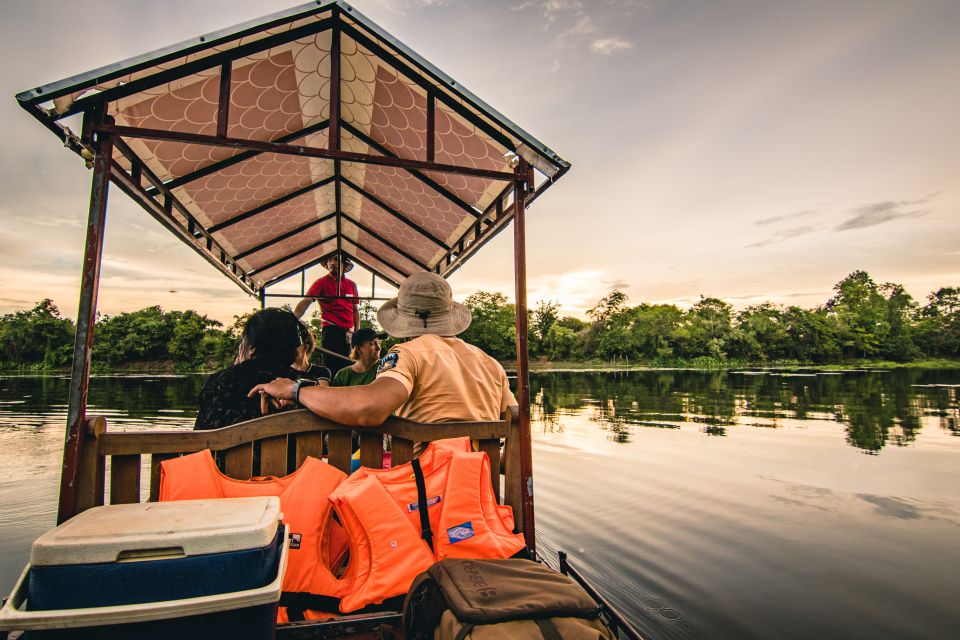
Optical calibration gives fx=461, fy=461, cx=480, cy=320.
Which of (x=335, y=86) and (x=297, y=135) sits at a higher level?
(x=297, y=135)

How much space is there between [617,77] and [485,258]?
1864 cm

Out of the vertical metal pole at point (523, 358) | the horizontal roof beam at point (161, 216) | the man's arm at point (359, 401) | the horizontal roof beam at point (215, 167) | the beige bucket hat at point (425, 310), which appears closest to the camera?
the man's arm at point (359, 401)

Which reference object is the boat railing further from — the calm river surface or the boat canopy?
the calm river surface

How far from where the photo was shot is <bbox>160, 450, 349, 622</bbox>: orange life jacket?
203 centimetres

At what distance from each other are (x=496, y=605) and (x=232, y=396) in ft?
6.34

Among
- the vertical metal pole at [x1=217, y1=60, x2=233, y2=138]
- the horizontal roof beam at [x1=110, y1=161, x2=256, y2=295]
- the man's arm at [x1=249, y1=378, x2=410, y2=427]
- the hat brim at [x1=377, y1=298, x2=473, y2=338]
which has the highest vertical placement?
the vertical metal pole at [x1=217, y1=60, x2=233, y2=138]

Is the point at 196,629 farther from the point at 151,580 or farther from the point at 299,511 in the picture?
the point at 299,511

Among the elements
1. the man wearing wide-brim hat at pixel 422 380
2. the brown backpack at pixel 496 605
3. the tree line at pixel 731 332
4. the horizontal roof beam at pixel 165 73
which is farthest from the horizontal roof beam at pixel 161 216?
the tree line at pixel 731 332

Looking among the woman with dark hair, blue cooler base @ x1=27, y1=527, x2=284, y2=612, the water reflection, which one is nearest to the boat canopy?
the woman with dark hair

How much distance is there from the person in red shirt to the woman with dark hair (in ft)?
13.5

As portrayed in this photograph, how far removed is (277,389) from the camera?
2574 millimetres

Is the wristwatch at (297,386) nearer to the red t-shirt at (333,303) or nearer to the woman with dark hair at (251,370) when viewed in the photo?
the woman with dark hair at (251,370)

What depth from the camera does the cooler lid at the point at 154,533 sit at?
1320mm

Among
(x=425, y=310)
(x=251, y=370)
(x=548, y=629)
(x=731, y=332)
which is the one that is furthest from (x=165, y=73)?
(x=731, y=332)
